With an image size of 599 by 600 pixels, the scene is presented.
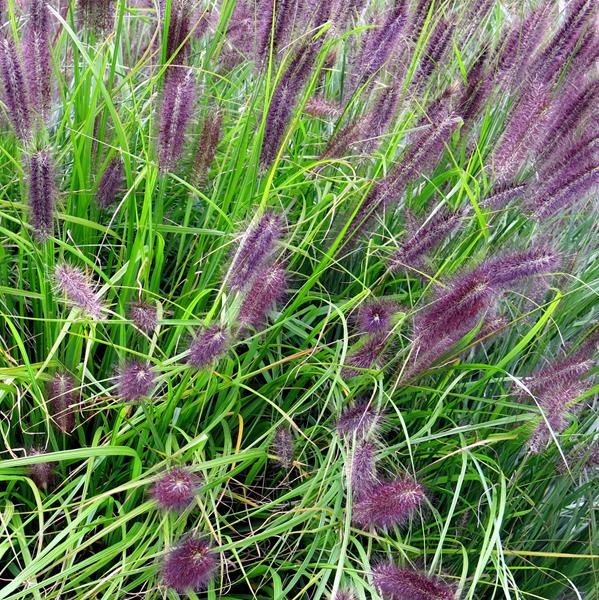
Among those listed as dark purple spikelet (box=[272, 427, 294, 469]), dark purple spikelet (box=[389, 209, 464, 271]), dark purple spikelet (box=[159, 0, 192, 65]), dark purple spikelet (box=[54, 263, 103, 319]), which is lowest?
dark purple spikelet (box=[272, 427, 294, 469])

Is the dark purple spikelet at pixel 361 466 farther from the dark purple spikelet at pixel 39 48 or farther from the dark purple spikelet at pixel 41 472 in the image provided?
the dark purple spikelet at pixel 39 48

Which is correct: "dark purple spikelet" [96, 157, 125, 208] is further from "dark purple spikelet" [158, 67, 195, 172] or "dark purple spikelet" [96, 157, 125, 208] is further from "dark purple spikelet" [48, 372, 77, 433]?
"dark purple spikelet" [48, 372, 77, 433]

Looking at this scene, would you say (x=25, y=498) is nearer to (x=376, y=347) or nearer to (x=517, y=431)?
(x=376, y=347)

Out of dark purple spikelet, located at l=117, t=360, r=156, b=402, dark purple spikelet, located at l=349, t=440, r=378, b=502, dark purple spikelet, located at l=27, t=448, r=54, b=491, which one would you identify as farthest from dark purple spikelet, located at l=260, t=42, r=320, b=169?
dark purple spikelet, located at l=27, t=448, r=54, b=491

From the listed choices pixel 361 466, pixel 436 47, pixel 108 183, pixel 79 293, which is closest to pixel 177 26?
pixel 108 183

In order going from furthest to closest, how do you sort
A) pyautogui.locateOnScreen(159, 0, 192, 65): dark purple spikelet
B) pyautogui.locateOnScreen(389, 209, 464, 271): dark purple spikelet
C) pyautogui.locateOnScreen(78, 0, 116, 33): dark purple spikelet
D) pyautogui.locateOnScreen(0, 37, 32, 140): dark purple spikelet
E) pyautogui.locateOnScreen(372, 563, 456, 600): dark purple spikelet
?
1. pyautogui.locateOnScreen(78, 0, 116, 33): dark purple spikelet
2. pyautogui.locateOnScreen(159, 0, 192, 65): dark purple spikelet
3. pyautogui.locateOnScreen(389, 209, 464, 271): dark purple spikelet
4. pyautogui.locateOnScreen(0, 37, 32, 140): dark purple spikelet
5. pyautogui.locateOnScreen(372, 563, 456, 600): dark purple spikelet

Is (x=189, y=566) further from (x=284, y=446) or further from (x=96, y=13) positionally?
(x=96, y=13)

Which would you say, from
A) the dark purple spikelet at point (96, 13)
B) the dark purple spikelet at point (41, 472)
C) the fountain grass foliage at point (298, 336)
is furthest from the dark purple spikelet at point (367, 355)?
the dark purple spikelet at point (96, 13)
